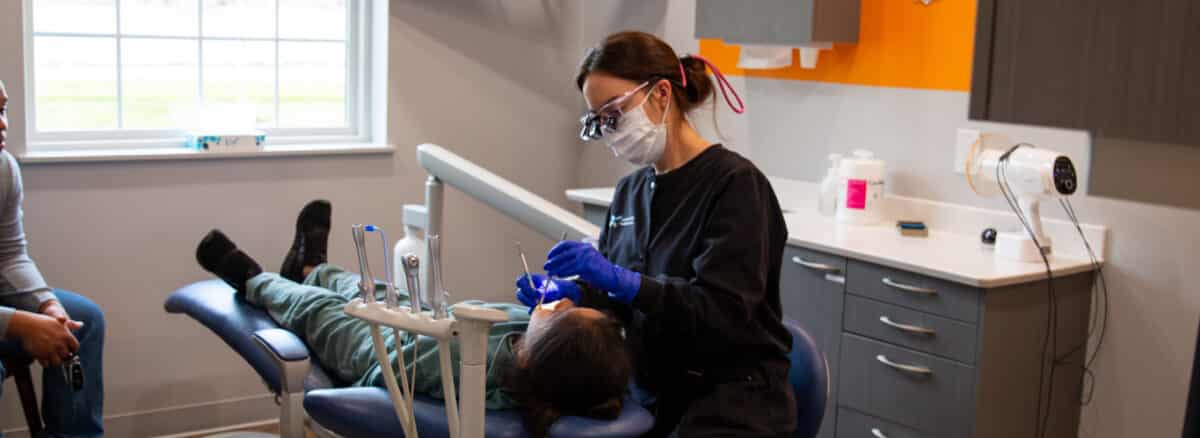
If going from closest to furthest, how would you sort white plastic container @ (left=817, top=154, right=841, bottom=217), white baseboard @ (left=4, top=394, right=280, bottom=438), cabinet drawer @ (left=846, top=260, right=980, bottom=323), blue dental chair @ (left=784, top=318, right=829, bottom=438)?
blue dental chair @ (left=784, top=318, right=829, bottom=438), cabinet drawer @ (left=846, top=260, right=980, bottom=323), white plastic container @ (left=817, top=154, right=841, bottom=217), white baseboard @ (left=4, top=394, right=280, bottom=438)

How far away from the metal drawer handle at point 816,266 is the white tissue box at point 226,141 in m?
1.86

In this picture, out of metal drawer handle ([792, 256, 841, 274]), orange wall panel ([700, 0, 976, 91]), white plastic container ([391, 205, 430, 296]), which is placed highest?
orange wall panel ([700, 0, 976, 91])

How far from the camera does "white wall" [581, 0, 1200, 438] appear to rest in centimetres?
279

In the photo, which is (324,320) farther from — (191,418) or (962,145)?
(962,145)

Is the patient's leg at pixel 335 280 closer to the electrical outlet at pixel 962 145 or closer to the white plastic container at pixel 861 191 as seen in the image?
the white plastic container at pixel 861 191

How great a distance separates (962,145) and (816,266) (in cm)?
59

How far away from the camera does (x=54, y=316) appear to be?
2.82m

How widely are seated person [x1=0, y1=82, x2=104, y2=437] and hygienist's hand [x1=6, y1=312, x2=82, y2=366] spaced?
3cm

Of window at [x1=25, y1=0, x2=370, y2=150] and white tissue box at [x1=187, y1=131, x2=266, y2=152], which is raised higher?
window at [x1=25, y1=0, x2=370, y2=150]

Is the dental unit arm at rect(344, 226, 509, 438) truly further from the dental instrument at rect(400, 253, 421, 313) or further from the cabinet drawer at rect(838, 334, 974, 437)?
the cabinet drawer at rect(838, 334, 974, 437)

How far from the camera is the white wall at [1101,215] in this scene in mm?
2791

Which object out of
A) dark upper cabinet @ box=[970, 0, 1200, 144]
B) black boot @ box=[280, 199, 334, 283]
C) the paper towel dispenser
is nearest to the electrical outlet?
the paper towel dispenser

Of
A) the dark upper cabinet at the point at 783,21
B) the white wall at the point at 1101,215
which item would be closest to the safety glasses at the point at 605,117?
the white wall at the point at 1101,215

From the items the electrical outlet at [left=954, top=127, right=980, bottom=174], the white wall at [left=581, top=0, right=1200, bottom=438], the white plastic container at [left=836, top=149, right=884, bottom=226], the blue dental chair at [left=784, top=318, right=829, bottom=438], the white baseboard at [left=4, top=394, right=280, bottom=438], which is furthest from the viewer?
the white baseboard at [left=4, top=394, right=280, bottom=438]
